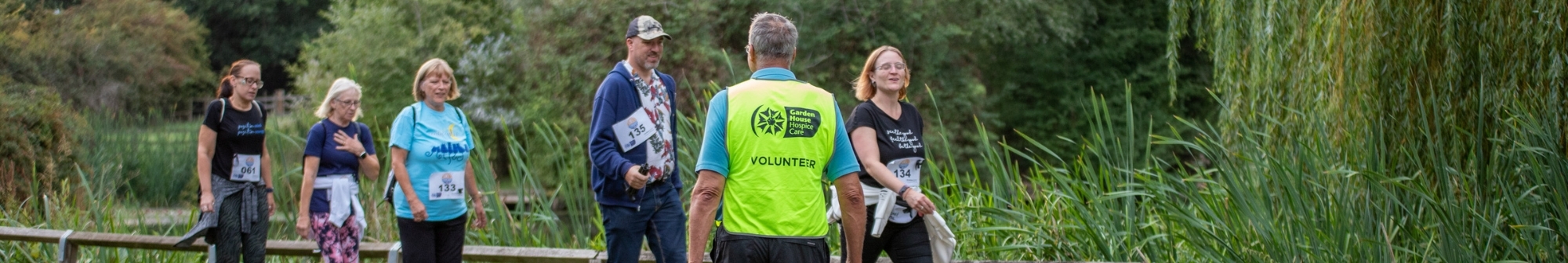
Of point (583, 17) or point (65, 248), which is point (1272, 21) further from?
point (583, 17)

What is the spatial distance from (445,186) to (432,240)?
197 mm

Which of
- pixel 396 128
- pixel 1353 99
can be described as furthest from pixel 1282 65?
pixel 396 128

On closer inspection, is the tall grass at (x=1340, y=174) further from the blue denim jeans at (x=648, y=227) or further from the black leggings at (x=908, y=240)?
the blue denim jeans at (x=648, y=227)

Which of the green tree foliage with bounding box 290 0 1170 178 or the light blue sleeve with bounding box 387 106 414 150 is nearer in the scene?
the light blue sleeve with bounding box 387 106 414 150

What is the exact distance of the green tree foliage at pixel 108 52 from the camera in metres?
18.5

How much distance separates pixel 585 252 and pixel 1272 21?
11.9ft

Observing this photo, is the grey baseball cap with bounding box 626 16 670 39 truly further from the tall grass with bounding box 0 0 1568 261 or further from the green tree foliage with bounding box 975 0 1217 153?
the green tree foliage with bounding box 975 0 1217 153

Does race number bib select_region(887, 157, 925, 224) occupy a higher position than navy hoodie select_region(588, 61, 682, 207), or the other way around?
navy hoodie select_region(588, 61, 682, 207)

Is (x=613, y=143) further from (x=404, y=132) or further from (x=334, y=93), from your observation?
(x=334, y=93)

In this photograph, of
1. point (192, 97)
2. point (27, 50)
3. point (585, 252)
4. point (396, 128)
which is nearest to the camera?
point (396, 128)

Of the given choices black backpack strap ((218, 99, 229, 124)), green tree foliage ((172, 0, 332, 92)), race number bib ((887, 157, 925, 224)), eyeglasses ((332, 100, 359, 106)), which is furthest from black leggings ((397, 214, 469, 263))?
green tree foliage ((172, 0, 332, 92))

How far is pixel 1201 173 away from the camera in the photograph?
5.20 metres

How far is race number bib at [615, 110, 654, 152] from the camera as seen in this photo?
3783 mm

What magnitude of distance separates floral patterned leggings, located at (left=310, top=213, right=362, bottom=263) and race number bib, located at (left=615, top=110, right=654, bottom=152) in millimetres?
1603
